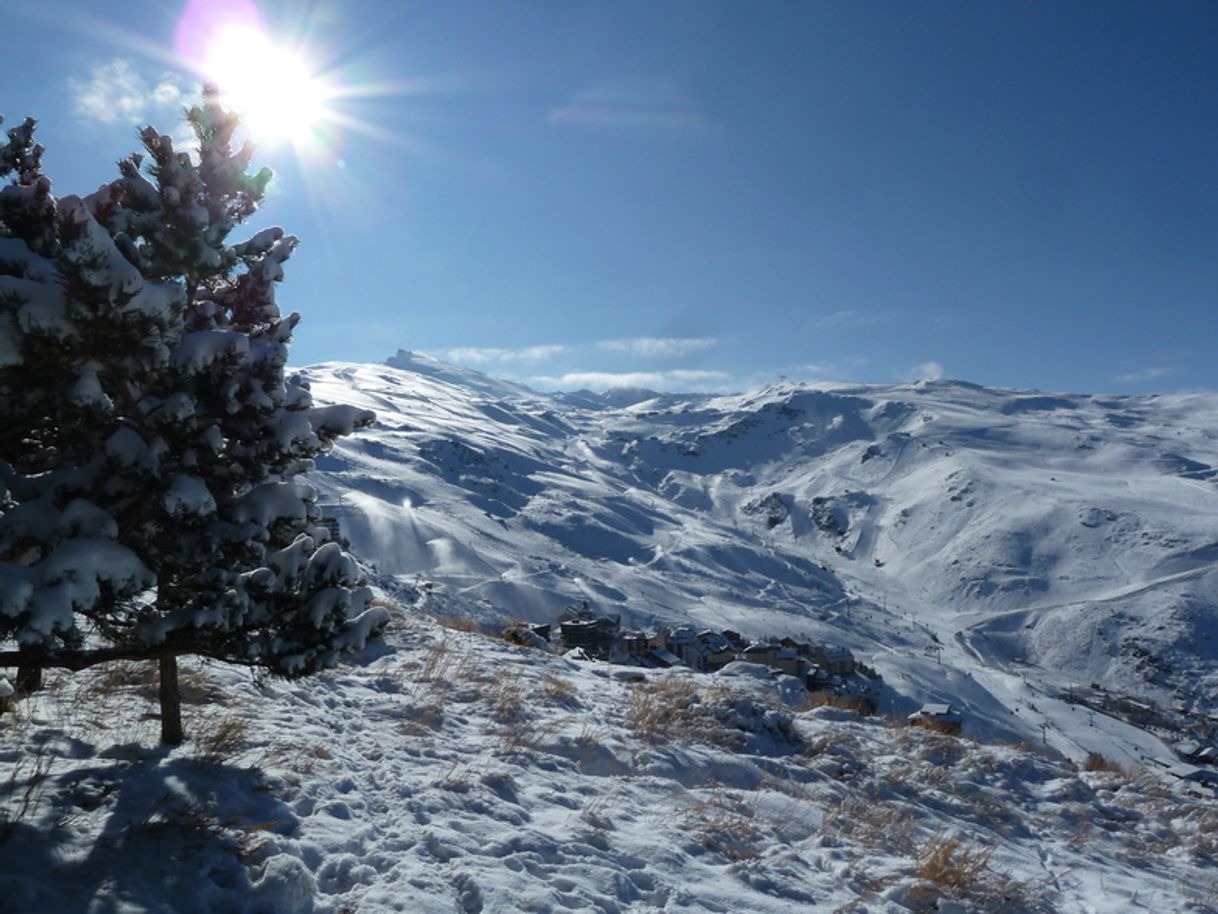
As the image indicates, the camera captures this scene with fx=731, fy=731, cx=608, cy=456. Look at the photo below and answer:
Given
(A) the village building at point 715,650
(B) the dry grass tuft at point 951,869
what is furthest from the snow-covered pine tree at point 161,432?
(A) the village building at point 715,650

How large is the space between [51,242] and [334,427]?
2227 millimetres

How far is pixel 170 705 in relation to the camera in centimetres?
627

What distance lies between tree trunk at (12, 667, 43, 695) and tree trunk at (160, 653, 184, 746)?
130 cm

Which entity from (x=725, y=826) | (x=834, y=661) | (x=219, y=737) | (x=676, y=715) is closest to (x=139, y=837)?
(x=219, y=737)

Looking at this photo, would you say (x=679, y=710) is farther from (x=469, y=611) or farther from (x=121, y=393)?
(x=469, y=611)

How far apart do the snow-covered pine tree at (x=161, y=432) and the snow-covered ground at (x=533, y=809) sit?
1.00 meters

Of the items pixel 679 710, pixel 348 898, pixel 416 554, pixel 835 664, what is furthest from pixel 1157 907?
pixel 416 554

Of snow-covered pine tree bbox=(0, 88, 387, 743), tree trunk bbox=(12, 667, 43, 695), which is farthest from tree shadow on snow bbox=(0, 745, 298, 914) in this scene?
tree trunk bbox=(12, 667, 43, 695)

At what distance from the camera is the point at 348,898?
470cm

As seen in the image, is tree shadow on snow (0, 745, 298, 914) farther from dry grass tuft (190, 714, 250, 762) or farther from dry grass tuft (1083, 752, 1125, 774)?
dry grass tuft (1083, 752, 1125, 774)

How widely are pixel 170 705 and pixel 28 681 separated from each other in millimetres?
1713

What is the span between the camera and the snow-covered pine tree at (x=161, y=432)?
4.22m

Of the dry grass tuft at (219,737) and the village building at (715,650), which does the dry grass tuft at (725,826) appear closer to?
the dry grass tuft at (219,737)

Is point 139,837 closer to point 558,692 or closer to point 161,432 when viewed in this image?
point 161,432
